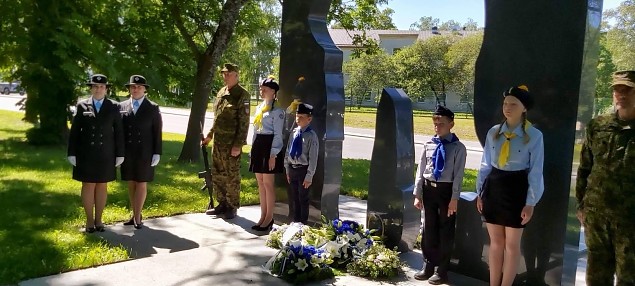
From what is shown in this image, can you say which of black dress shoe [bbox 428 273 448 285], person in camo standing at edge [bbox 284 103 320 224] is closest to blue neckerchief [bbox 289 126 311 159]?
person in camo standing at edge [bbox 284 103 320 224]

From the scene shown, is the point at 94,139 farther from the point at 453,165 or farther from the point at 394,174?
the point at 453,165

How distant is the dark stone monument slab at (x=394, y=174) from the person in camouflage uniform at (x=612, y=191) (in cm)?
223

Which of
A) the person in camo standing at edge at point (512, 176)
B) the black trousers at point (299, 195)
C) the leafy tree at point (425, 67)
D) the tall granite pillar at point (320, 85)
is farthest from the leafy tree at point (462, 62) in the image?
the person in camo standing at edge at point (512, 176)

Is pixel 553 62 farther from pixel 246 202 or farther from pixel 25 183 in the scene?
pixel 25 183

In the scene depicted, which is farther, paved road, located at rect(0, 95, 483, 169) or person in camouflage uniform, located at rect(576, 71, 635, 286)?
paved road, located at rect(0, 95, 483, 169)

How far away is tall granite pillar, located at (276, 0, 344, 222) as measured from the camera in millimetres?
6500

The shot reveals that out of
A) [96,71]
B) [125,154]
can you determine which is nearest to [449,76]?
[96,71]

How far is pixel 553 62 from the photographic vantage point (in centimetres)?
464

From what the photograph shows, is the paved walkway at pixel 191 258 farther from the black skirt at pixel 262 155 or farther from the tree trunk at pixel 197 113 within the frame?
the tree trunk at pixel 197 113

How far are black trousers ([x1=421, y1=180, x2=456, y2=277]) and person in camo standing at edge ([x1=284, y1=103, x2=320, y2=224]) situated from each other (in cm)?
149

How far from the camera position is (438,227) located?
16.9 feet

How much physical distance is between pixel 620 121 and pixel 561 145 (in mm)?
950

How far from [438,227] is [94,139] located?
3.82m

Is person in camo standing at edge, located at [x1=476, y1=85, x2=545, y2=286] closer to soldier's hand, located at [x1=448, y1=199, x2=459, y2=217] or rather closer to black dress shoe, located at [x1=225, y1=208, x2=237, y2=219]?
soldier's hand, located at [x1=448, y1=199, x2=459, y2=217]
